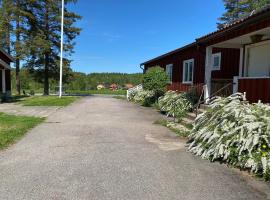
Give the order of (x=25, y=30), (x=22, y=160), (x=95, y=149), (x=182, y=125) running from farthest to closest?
1. (x=25, y=30)
2. (x=182, y=125)
3. (x=95, y=149)
4. (x=22, y=160)

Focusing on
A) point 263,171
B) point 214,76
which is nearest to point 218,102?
point 263,171

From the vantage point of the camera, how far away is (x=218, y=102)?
6.65 metres

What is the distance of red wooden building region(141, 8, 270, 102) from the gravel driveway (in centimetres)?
293

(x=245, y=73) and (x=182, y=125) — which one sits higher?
(x=245, y=73)

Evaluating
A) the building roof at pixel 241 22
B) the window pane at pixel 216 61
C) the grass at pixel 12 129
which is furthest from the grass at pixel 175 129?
the window pane at pixel 216 61

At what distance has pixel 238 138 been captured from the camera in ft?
17.3

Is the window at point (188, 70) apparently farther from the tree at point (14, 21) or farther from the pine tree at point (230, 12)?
the pine tree at point (230, 12)

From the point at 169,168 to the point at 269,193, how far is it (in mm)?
1690

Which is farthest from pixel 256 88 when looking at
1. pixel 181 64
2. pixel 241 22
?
pixel 181 64

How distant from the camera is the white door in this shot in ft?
30.2

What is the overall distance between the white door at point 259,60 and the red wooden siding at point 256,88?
119 cm

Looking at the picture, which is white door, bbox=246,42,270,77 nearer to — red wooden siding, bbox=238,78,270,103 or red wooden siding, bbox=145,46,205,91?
red wooden siding, bbox=238,78,270,103

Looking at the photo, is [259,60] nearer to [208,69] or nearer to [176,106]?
[208,69]

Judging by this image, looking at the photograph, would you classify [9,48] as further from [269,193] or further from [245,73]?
[269,193]
